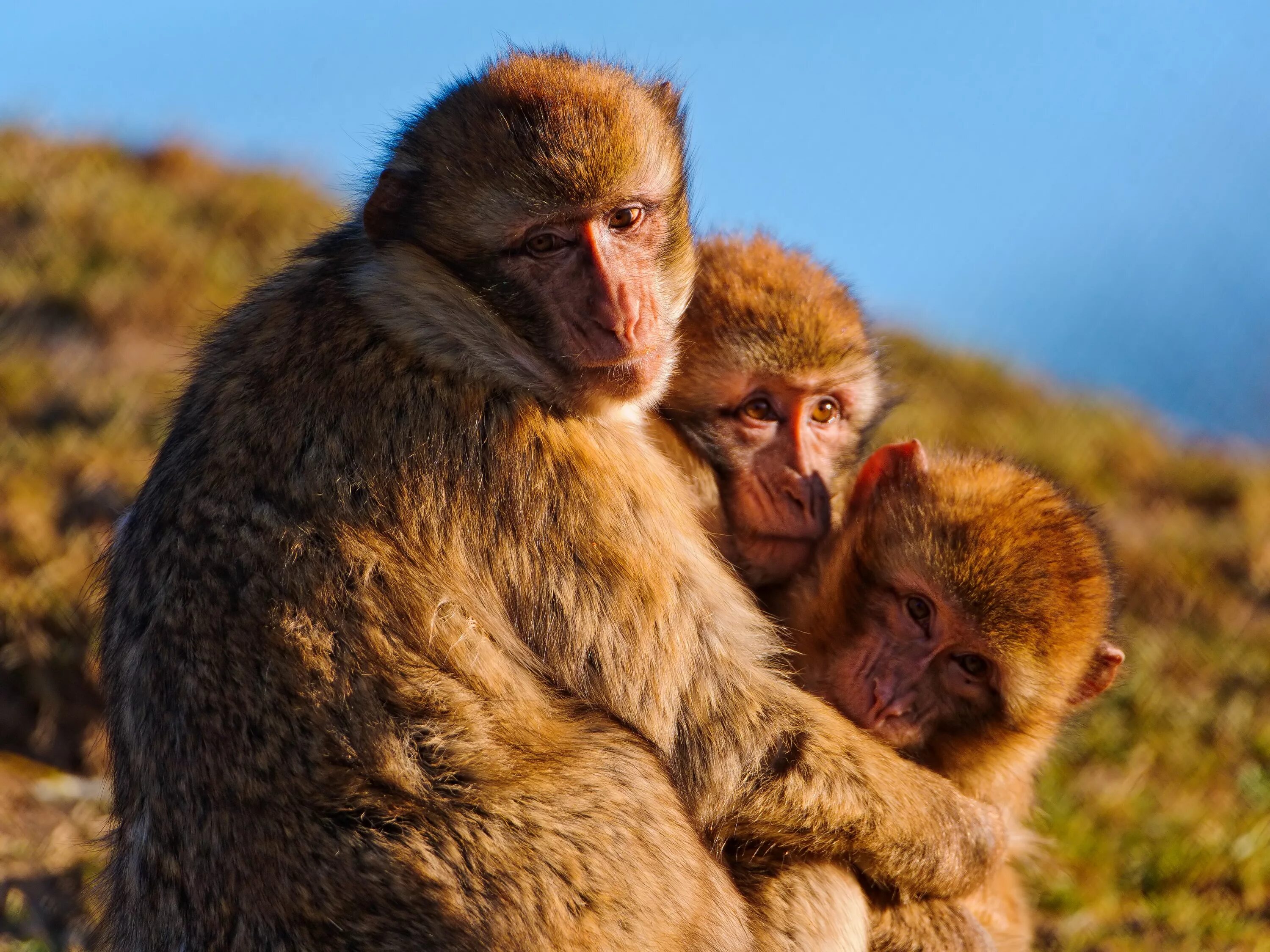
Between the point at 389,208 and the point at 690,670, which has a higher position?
the point at 389,208

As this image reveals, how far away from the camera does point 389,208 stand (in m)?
3.63

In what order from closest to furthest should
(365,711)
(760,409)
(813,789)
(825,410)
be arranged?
(365,711), (813,789), (760,409), (825,410)

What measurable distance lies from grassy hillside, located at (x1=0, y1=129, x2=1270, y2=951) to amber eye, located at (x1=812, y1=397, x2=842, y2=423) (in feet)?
2.59

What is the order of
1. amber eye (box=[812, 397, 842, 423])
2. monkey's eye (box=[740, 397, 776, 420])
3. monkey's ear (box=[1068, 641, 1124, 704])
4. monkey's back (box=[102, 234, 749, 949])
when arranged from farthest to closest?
1. amber eye (box=[812, 397, 842, 423])
2. monkey's eye (box=[740, 397, 776, 420])
3. monkey's ear (box=[1068, 641, 1124, 704])
4. monkey's back (box=[102, 234, 749, 949])

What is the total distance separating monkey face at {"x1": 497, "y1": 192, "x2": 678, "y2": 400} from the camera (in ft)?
11.4

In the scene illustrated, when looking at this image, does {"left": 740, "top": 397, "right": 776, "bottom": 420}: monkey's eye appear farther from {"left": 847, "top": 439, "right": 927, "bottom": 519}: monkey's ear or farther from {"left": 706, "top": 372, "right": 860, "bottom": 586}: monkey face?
{"left": 847, "top": 439, "right": 927, "bottom": 519}: monkey's ear

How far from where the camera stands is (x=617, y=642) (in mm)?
3215

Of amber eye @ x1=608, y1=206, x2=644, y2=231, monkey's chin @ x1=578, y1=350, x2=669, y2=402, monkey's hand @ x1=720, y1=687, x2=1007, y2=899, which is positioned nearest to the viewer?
monkey's hand @ x1=720, y1=687, x2=1007, y2=899

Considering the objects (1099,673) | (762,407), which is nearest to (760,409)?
(762,407)

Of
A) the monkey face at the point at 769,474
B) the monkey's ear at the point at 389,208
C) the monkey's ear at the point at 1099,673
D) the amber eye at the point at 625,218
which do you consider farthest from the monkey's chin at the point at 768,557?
the monkey's ear at the point at 389,208

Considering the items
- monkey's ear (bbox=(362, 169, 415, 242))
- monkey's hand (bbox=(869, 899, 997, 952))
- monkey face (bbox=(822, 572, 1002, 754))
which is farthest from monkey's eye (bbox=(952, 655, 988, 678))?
monkey's ear (bbox=(362, 169, 415, 242))

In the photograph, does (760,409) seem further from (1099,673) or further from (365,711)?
(365,711)

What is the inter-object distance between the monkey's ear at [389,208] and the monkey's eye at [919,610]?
164 centimetres

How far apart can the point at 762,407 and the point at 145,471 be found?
3.99 meters
